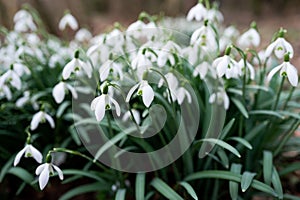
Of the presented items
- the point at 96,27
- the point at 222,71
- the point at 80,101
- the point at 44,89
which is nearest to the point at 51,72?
the point at 44,89

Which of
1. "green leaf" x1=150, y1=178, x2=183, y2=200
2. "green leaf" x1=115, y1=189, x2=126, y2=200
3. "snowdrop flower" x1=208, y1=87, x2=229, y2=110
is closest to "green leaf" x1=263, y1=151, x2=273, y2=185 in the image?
"snowdrop flower" x1=208, y1=87, x2=229, y2=110

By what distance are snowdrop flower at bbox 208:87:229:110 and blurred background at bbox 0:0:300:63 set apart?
3.16 m

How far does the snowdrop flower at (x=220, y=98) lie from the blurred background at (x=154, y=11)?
10.4 ft

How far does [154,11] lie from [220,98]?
19.3ft

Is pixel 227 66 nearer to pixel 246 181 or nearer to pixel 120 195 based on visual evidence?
pixel 246 181

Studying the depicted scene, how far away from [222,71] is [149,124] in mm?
544

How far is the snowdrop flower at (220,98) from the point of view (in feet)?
6.58

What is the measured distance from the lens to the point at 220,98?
2.09 metres

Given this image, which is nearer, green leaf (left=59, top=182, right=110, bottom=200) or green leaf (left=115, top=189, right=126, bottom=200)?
green leaf (left=115, top=189, right=126, bottom=200)

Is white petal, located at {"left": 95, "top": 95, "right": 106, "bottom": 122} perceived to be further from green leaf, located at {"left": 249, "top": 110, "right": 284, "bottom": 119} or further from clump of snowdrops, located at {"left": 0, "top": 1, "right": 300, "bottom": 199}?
green leaf, located at {"left": 249, "top": 110, "right": 284, "bottom": 119}

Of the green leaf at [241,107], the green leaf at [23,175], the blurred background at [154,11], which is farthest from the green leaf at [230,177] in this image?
the blurred background at [154,11]

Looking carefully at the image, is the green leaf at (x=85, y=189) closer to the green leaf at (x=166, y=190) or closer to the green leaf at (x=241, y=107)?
the green leaf at (x=166, y=190)

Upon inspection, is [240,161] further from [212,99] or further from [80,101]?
[80,101]

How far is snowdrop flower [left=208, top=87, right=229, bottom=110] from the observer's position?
2.01 meters
